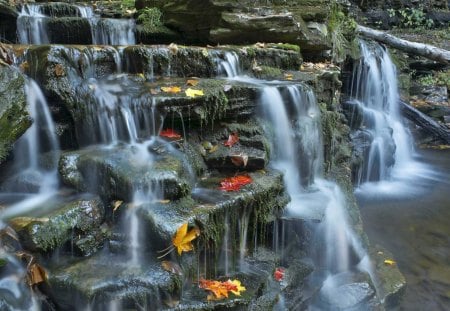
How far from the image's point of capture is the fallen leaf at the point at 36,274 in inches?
127

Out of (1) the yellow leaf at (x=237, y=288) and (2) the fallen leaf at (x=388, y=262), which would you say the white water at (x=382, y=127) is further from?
(1) the yellow leaf at (x=237, y=288)

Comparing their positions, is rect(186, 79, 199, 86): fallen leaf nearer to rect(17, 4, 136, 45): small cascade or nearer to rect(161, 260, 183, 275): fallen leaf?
rect(161, 260, 183, 275): fallen leaf

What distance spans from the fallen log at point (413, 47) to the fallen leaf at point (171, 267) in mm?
8325

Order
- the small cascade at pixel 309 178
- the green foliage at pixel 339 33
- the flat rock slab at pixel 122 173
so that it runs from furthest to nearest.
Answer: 1. the green foliage at pixel 339 33
2. the small cascade at pixel 309 178
3. the flat rock slab at pixel 122 173

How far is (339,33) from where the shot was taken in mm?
8805

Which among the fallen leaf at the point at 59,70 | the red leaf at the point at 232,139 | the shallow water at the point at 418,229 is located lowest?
the shallow water at the point at 418,229

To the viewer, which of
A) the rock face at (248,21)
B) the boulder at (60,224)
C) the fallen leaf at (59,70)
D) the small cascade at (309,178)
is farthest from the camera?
the rock face at (248,21)

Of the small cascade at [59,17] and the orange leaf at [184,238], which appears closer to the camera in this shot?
the orange leaf at [184,238]

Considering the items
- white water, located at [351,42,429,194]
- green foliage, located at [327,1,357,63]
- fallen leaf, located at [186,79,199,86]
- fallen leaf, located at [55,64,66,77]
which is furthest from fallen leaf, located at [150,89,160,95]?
white water, located at [351,42,429,194]

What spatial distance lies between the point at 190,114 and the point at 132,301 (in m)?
2.11

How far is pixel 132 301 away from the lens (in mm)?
3207

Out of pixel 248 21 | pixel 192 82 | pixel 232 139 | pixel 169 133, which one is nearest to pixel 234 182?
pixel 232 139

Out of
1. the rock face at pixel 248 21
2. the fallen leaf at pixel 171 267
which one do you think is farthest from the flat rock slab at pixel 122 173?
the rock face at pixel 248 21

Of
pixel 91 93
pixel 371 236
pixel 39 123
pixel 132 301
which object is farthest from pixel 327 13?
pixel 132 301
